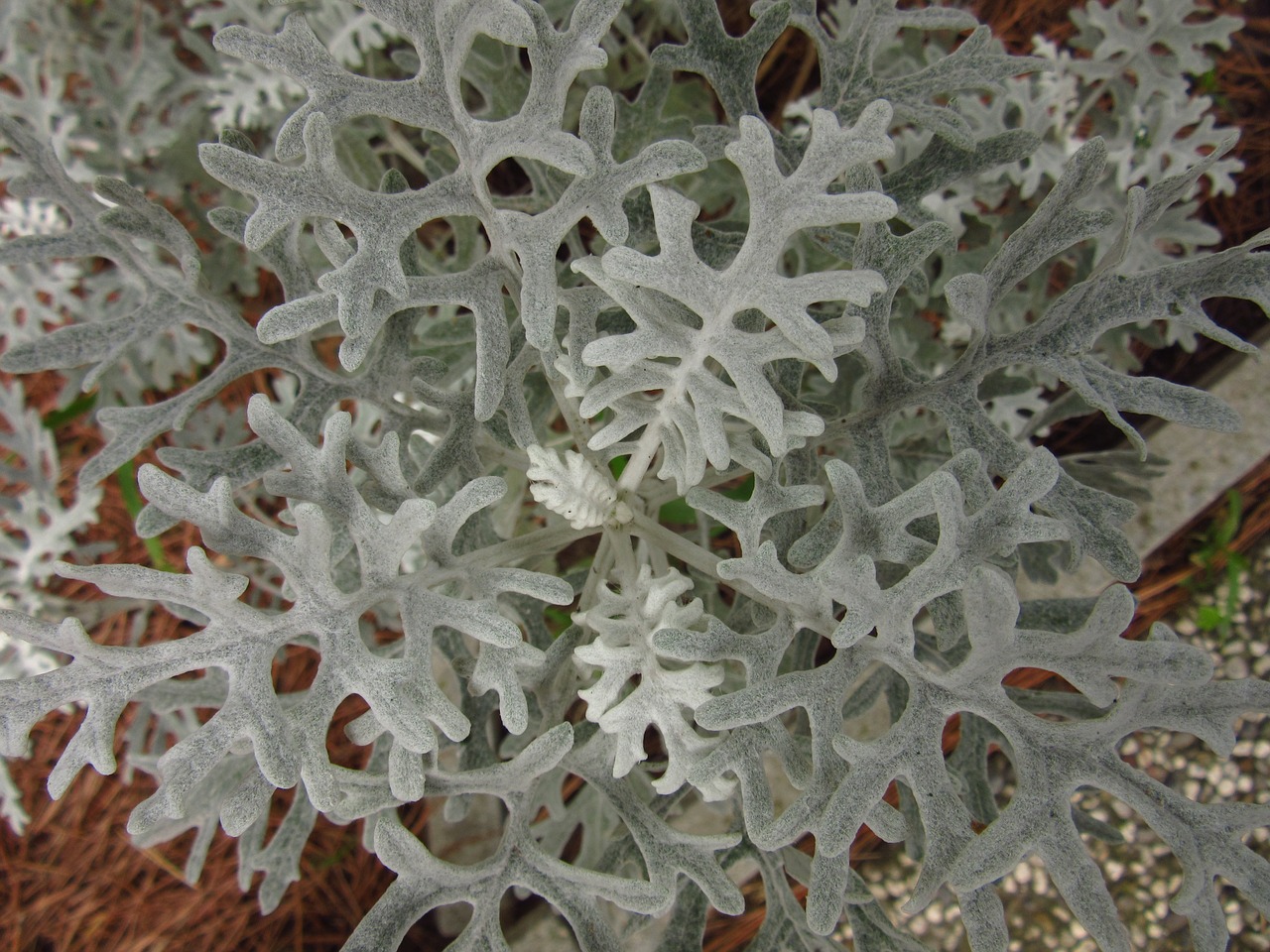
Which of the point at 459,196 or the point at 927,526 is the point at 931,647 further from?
the point at 459,196

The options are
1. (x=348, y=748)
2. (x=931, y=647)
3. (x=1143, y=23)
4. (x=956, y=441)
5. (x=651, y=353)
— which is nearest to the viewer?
(x=651, y=353)

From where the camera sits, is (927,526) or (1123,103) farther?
(1123,103)

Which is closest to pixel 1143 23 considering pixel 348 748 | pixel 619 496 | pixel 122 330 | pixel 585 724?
pixel 619 496

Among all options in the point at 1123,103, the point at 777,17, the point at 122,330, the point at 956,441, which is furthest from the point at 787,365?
the point at 1123,103

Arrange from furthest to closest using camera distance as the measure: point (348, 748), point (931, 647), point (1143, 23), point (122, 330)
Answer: point (348, 748) < point (1143, 23) < point (931, 647) < point (122, 330)

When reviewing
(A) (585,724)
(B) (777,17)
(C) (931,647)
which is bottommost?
(A) (585,724)

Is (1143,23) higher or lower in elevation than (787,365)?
higher
